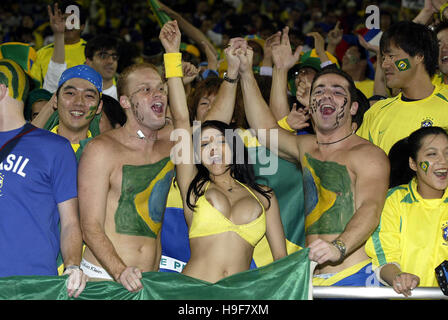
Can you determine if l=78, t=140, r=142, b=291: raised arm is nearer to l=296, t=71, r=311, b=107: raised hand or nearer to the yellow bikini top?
the yellow bikini top

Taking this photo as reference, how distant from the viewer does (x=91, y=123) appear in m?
5.73

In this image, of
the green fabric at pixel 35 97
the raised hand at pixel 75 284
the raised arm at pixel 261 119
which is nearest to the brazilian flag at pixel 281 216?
the raised arm at pixel 261 119

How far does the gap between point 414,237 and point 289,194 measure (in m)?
1.14

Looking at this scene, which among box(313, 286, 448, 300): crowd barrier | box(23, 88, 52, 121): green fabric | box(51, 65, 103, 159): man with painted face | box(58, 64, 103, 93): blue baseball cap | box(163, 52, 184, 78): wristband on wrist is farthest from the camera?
box(23, 88, 52, 121): green fabric

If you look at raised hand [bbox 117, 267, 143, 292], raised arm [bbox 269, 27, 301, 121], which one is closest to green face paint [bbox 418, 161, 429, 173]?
raised arm [bbox 269, 27, 301, 121]

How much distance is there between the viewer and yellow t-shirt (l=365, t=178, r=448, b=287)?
432 cm

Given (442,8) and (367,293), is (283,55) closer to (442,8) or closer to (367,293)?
(442,8)

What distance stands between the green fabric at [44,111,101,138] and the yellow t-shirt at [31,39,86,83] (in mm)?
2270

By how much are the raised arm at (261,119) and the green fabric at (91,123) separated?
1.41 m

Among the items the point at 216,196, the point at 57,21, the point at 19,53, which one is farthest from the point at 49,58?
the point at 216,196

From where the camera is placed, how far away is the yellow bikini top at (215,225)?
444cm

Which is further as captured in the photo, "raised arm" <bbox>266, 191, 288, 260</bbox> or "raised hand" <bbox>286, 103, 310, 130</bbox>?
"raised hand" <bbox>286, 103, 310, 130</bbox>

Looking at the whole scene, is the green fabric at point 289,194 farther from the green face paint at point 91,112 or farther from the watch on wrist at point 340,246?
the green face paint at point 91,112
